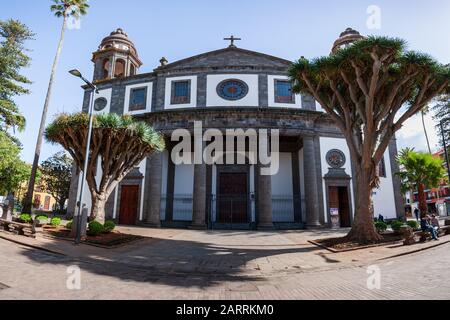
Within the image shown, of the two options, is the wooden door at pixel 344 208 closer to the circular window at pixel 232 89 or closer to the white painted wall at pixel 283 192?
the white painted wall at pixel 283 192

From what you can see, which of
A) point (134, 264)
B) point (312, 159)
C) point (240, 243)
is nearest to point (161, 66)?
point (312, 159)

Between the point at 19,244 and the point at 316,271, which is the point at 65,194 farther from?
the point at 316,271

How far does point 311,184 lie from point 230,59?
1317 centimetres

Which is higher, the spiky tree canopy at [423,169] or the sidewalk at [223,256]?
the spiky tree canopy at [423,169]

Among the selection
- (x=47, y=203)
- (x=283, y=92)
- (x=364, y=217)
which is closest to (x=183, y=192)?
(x=283, y=92)

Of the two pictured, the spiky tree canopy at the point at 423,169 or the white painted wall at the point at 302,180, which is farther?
the white painted wall at the point at 302,180

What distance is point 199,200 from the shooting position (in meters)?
20.1

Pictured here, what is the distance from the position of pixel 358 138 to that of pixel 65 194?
3645cm

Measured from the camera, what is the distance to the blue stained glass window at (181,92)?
23.0 metres

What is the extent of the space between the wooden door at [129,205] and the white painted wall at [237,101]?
9643 mm

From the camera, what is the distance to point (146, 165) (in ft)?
72.8

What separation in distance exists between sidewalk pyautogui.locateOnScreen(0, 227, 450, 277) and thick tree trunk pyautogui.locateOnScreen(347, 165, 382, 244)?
913mm

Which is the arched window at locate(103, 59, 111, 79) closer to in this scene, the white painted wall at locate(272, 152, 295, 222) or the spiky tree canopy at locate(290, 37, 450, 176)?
the white painted wall at locate(272, 152, 295, 222)

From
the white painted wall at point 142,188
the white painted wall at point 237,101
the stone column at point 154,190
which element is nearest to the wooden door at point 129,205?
the white painted wall at point 142,188
